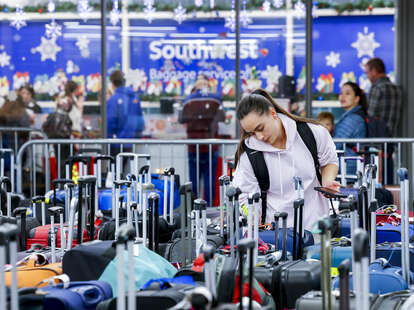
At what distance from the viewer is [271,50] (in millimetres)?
10930

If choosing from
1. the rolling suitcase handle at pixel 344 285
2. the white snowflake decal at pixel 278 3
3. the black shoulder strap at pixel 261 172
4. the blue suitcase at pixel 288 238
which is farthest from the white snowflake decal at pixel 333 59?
the rolling suitcase handle at pixel 344 285

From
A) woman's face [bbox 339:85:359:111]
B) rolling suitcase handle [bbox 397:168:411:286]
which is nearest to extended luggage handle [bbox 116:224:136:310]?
rolling suitcase handle [bbox 397:168:411:286]

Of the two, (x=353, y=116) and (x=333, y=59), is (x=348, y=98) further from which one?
(x=333, y=59)

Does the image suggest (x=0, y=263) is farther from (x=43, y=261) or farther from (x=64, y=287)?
(x=43, y=261)

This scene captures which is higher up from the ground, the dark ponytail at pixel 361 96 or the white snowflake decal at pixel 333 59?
the white snowflake decal at pixel 333 59

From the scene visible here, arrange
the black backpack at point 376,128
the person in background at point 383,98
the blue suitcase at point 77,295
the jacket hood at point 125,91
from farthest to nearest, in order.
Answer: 1. the jacket hood at point 125,91
2. the person in background at point 383,98
3. the black backpack at point 376,128
4. the blue suitcase at point 77,295

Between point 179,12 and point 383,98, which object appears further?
point 179,12

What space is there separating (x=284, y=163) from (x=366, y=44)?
21.1 feet

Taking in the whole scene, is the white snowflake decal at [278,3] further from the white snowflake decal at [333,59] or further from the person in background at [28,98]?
the person in background at [28,98]

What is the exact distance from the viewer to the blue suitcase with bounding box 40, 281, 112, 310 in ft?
10.2

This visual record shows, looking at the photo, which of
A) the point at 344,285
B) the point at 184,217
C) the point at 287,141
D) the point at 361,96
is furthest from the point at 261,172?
the point at 361,96

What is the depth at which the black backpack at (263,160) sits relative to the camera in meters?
5.07

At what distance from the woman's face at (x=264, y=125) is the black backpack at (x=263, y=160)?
126 millimetres

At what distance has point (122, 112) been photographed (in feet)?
35.9
